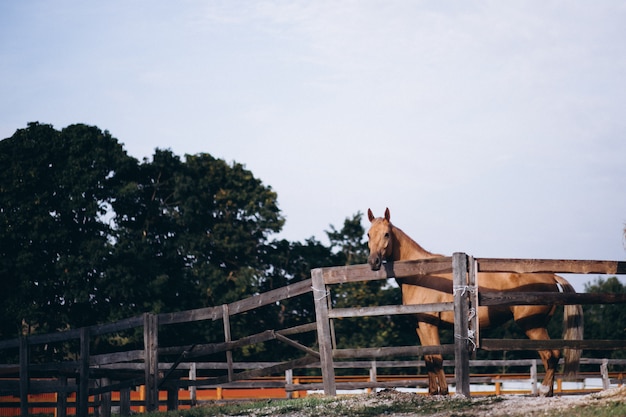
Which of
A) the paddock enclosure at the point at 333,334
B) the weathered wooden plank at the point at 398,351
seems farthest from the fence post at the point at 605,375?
the weathered wooden plank at the point at 398,351

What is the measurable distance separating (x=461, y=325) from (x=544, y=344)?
3.69 feet

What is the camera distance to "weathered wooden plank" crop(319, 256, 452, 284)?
9773 mm

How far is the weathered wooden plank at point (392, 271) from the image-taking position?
977 centimetres

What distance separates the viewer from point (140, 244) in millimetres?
33656

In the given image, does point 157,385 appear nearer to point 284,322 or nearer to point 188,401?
point 188,401

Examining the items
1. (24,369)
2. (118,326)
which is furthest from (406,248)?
(24,369)

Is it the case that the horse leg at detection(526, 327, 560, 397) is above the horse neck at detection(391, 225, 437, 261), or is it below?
below

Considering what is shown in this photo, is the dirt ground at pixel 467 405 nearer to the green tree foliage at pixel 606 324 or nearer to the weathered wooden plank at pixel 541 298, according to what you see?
the weathered wooden plank at pixel 541 298

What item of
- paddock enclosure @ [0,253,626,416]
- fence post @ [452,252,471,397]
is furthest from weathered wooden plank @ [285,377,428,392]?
fence post @ [452,252,471,397]

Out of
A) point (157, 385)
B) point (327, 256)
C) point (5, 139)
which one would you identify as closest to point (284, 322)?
point (327, 256)

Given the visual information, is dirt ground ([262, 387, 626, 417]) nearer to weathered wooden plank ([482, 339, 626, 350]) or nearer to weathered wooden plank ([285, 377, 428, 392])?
weathered wooden plank ([482, 339, 626, 350])

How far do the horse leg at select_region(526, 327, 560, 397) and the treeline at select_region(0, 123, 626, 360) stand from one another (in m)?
22.9

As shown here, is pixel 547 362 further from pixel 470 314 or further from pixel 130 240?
pixel 130 240

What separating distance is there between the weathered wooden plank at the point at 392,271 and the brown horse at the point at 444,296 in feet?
0.95
